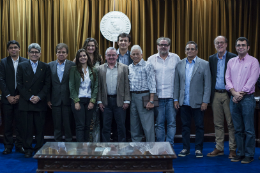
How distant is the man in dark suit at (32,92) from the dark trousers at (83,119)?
410mm

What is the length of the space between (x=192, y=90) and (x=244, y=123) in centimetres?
65

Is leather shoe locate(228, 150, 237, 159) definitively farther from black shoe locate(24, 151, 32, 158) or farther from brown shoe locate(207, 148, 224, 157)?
black shoe locate(24, 151, 32, 158)

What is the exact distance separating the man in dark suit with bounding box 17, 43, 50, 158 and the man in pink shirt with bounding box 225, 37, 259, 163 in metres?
2.08

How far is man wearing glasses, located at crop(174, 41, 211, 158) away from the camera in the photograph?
3246 mm

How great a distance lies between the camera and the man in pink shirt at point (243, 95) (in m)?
2.98

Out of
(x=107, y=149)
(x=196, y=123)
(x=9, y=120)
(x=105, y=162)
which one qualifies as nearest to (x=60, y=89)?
(x=9, y=120)

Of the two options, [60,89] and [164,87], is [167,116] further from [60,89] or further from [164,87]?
[60,89]

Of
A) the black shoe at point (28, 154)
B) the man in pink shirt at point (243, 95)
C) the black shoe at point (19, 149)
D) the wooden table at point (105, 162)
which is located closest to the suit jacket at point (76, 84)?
the black shoe at point (28, 154)

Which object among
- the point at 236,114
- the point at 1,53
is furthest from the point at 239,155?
the point at 1,53

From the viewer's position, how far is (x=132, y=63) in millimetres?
3350

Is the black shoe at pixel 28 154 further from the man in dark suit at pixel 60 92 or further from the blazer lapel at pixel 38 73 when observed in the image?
the blazer lapel at pixel 38 73

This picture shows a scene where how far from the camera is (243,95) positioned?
2.99 meters

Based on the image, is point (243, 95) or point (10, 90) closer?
point (243, 95)

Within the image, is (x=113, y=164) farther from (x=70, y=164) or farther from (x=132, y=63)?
(x=132, y=63)
